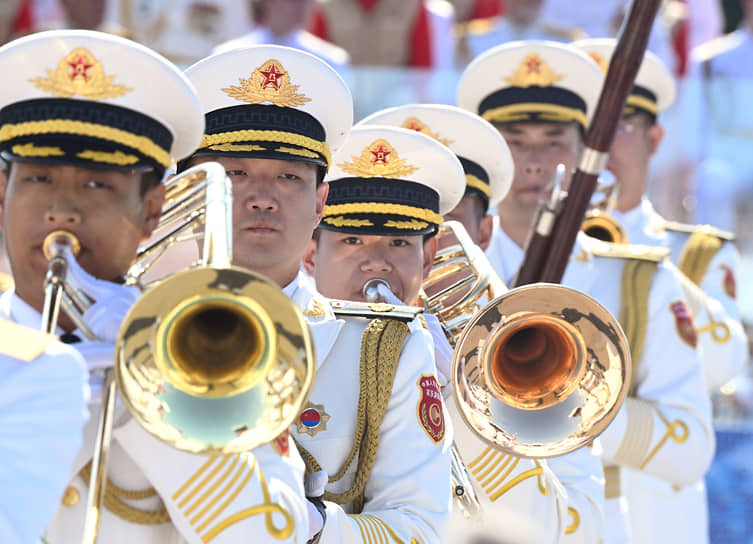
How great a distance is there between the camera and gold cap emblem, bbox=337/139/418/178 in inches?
175

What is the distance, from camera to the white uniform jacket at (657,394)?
572cm

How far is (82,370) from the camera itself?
8.86 ft

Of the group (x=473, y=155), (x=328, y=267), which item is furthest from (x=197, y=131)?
(x=473, y=155)

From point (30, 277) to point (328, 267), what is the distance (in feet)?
4.78

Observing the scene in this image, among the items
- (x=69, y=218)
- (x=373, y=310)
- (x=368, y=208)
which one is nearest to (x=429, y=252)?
(x=368, y=208)

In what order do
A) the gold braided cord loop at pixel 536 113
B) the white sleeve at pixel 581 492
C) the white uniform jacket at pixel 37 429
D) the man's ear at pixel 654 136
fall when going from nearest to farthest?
the white uniform jacket at pixel 37 429 → the white sleeve at pixel 581 492 → the gold braided cord loop at pixel 536 113 → the man's ear at pixel 654 136

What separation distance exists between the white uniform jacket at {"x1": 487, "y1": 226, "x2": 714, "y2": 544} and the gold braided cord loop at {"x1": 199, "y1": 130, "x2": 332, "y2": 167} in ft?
6.40

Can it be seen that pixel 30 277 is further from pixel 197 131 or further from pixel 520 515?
pixel 520 515

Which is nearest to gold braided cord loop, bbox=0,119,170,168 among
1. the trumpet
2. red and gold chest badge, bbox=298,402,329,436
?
red and gold chest badge, bbox=298,402,329,436

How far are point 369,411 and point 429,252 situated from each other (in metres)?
0.83

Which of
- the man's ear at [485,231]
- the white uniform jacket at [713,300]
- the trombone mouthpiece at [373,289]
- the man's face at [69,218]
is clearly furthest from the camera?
the white uniform jacket at [713,300]

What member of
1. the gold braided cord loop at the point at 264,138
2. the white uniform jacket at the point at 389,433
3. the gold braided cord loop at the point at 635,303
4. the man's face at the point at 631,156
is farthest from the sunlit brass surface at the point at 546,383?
the man's face at the point at 631,156

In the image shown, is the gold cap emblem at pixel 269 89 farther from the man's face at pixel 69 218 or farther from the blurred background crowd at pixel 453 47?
the blurred background crowd at pixel 453 47

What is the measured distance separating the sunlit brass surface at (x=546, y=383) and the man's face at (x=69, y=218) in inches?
46.1
